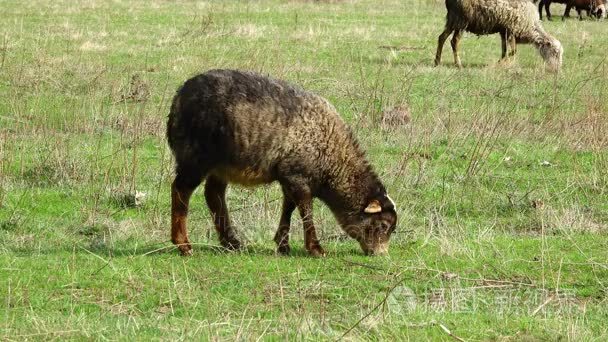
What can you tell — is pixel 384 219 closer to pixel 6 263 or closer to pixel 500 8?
pixel 6 263

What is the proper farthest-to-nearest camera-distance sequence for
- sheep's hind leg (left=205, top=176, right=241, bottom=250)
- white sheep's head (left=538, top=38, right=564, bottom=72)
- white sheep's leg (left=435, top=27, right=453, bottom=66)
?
white sheep's head (left=538, top=38, right=564, bottom=72) → white sheep's leg (left=435, top=27, right=453, bottom=66) → sheep's hind leg (left=205, top=176, right=241, bottom=250)

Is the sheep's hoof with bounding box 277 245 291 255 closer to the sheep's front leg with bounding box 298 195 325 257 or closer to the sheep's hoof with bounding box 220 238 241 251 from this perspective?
the sheep's front leg with bounding box 298 195 325 257

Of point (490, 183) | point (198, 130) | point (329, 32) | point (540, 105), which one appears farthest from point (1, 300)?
point (329, 32)

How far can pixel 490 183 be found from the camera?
12320mm

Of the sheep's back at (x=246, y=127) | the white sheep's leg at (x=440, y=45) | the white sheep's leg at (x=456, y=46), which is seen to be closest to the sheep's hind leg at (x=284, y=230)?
the sheep's back at (x=246, y=127)

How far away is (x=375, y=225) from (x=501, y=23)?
12.9 meters

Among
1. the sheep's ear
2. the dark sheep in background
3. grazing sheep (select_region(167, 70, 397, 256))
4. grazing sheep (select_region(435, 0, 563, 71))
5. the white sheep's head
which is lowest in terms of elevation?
the dark sheep in background

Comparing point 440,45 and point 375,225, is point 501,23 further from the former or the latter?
point 375,225

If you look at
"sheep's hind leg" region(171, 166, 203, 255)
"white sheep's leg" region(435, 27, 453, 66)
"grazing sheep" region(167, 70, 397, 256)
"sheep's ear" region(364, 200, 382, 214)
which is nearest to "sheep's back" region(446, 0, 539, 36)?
"white sheep's leg" region(435, 27, 453, 66)

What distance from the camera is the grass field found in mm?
7211

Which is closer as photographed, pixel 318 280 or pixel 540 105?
pixel 318 280

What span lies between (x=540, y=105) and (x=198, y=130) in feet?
30.1

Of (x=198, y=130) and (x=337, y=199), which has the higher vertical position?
(x=198, y=130)

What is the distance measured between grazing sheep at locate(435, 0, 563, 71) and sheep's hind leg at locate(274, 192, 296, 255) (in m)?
12.1
